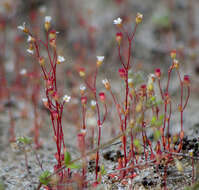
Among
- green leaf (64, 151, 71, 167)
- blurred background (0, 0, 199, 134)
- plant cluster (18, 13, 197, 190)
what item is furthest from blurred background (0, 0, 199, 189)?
green leaf (64, 151, 71, 167)

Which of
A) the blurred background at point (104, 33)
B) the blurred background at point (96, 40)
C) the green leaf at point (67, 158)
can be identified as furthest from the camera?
the blurred background at point (104, 33)

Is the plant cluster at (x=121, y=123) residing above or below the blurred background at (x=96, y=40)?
below

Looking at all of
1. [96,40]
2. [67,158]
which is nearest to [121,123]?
[67,158]

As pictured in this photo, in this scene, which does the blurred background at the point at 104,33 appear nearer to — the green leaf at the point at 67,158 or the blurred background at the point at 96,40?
the blurred background at the point at 96,40

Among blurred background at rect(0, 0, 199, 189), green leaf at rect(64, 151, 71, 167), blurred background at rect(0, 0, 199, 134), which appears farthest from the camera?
blurred background at rect(0, 0, 199, 134)

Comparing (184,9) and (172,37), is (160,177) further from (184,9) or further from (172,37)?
(184,9)

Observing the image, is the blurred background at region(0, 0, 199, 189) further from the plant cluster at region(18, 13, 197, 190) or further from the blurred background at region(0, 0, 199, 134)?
the plant cluster at region(18, 13, 197, 190)

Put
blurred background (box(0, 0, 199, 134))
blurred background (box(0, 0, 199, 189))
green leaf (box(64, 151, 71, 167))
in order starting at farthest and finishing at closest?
blurred background (box(0, 0, 199, 134)) < blurred background (box(0, 0, 199, 189)) < green leaf (box(64, 151, 71, 167))

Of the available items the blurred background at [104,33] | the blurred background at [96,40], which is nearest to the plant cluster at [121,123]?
the blurred background at [96,40]

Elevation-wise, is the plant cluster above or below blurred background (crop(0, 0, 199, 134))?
below

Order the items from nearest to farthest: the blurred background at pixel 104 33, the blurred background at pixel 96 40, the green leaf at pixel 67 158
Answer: the green leaf at pixel 67 158 < the blurred background at pixel 96 40 < the blurred background at pixel 104 33

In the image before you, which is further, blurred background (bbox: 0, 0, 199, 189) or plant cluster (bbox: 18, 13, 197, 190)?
blurred background (bbox: 0, 0, 199, 189)

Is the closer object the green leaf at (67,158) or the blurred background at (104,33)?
the green leaf at (67,158)
